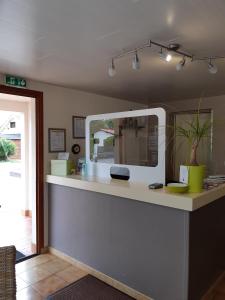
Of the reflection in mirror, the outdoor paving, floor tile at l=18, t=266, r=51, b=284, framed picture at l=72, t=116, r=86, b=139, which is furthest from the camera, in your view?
the outdoor paving

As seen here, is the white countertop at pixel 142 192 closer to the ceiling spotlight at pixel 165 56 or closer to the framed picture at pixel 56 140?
the framed picture at pixel 56 140

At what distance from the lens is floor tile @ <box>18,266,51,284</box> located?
247 centimetres

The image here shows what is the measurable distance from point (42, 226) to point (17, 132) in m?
2.22

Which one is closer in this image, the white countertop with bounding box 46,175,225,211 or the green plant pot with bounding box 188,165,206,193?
the white countertop with bounding box 46,175,225,211

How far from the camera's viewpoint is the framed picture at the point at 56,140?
3025 mm

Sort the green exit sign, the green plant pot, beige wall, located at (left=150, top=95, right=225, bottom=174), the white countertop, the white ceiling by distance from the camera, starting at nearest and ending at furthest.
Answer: the white ceiling < the white countertop < the green plant pot < the green exit sign < beige wall, located at (left=150, top=95, right=225, bottom=174)

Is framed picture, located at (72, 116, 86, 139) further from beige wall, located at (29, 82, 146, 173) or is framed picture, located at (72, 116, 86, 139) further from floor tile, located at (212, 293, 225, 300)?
floor tile, located at (212, 293, 225, 300)

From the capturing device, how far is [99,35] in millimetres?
1685

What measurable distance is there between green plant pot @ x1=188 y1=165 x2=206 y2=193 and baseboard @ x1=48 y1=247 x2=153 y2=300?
1.00m

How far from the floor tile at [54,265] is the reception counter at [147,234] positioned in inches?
5.1

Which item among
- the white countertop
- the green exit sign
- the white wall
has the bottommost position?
the white countertop

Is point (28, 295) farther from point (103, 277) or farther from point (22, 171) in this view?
point (22, 171)

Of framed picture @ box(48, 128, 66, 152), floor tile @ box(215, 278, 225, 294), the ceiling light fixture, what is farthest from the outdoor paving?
the ceiling light fixture

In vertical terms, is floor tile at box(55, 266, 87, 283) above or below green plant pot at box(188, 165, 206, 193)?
below
